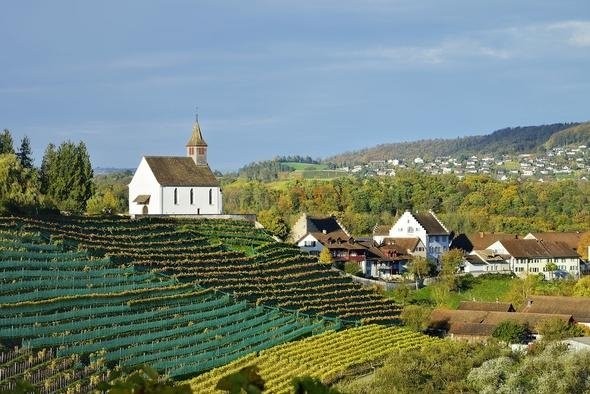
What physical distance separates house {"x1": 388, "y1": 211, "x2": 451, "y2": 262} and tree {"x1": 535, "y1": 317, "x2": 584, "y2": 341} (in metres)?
28.3

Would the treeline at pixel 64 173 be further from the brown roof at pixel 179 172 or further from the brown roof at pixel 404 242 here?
Result: the brown roof at pixel 404 242

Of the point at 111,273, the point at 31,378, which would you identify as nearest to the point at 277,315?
the point at 111,273

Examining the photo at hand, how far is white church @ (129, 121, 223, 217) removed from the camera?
51844 mm

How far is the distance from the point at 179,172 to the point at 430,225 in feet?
78.2

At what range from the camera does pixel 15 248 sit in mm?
32938

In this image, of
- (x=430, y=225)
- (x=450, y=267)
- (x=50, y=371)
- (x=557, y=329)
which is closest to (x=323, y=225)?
(x=430, y=225)

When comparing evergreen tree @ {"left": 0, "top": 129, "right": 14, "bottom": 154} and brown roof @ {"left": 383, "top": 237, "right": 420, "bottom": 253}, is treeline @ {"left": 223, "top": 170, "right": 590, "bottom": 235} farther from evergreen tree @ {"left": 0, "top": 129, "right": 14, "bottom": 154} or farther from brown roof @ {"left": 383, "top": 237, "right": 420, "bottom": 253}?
evergreen tree @ {"left": 0, "top": 129, "right": 14, "bottom": 154}

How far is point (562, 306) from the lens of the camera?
4669cm

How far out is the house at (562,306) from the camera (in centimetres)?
4557

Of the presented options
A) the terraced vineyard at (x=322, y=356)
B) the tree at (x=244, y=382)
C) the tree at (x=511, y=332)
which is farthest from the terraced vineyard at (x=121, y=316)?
the tree at (x=244, y=382)

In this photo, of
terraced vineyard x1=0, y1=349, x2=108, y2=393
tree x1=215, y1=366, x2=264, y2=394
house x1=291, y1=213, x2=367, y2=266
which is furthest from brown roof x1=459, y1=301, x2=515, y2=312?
tree x1=215, y1=366, x2=264, y2=394

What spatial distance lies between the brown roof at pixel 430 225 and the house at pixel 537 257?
336 cm

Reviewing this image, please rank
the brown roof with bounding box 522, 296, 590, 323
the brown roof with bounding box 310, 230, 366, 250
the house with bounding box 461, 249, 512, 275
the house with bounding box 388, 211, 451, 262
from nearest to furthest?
the brown roof with bounding box 522, 296, 590, 323, the brown roof with bounding box 310, 230, 366, 250, the house with bounding box 461, 249, 512, 275, the house with bounding box 388, 211, 451, 262

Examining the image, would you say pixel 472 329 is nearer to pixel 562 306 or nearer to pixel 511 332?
pixel 511 332
